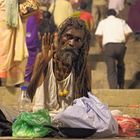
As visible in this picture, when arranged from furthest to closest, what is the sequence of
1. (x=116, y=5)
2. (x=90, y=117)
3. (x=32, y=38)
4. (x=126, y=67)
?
1. (x=116, y=5)
2. (x=126, y=67)
3. (x=32, y=38)
4. (x=90, y=117)

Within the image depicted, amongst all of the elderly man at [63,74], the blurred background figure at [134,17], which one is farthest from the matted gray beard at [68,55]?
the blurred background figure at [134,17]

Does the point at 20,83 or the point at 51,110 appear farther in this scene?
the point at 20,83

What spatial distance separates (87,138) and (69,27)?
138 centimetres

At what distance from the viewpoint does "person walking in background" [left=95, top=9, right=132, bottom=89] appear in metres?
10.7

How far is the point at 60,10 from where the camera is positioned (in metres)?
11.3

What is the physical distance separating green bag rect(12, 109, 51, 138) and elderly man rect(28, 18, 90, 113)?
2.07 ft

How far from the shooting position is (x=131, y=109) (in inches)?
353

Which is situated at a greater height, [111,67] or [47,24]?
[47,24]

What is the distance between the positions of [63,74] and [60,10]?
512cm

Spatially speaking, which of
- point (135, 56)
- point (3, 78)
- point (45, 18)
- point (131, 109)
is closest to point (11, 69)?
point (3, 78)

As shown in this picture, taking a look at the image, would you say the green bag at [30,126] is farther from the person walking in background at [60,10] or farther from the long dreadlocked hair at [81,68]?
the person walking in background at [60,10]

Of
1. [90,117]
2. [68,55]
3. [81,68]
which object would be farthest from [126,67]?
[90,117]

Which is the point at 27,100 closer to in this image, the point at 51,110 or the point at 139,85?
the point at 51,110

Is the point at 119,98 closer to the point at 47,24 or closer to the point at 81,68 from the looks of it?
the point at 47,24
